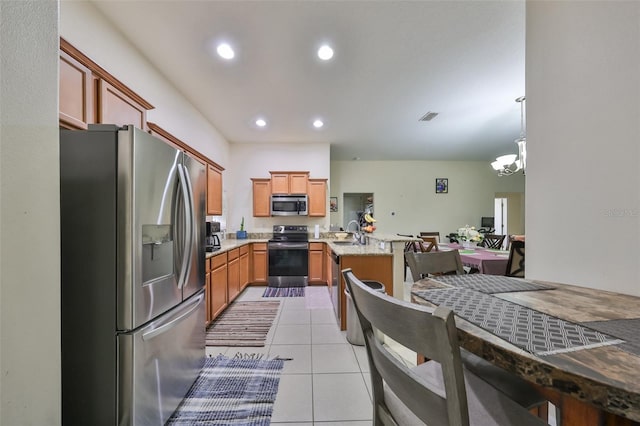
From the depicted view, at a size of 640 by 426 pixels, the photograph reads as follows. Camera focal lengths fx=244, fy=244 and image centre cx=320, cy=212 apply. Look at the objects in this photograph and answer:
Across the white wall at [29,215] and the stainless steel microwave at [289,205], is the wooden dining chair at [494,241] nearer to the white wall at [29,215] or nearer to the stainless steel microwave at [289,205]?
the stainless steel microwave at [289,205]

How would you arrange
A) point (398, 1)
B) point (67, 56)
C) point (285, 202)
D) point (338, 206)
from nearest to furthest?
point (67, 56) → point (398, 1) → point (285, 202) → point (338, 206)

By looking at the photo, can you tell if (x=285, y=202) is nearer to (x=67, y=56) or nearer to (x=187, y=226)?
(x=187, y=226)

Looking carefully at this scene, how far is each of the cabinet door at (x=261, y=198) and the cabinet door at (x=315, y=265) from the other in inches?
51.0

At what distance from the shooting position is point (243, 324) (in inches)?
114

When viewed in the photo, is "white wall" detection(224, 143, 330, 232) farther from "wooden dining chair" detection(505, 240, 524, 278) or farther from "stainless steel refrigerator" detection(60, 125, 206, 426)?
"stainless steel refrigerator" detection(60, 125, 206, 426)

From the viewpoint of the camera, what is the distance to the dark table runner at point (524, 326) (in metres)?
0.59

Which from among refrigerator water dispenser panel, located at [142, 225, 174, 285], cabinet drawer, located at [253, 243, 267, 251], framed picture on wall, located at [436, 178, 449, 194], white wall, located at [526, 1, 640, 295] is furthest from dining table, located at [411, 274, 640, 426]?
framed picture on wall, located at [436, 178, 449, 194]

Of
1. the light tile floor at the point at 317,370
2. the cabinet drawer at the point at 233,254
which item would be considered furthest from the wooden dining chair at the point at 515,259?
the cabinet drawer at the point at 233,254

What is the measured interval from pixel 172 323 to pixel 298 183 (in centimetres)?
377

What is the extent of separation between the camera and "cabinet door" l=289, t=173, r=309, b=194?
16.4 ft

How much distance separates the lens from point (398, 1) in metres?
1.84

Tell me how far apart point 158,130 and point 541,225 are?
3.12 metres

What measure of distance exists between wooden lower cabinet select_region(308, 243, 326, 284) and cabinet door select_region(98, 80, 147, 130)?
10.8 feet

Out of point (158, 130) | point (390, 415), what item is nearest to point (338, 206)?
point (158, 130)
